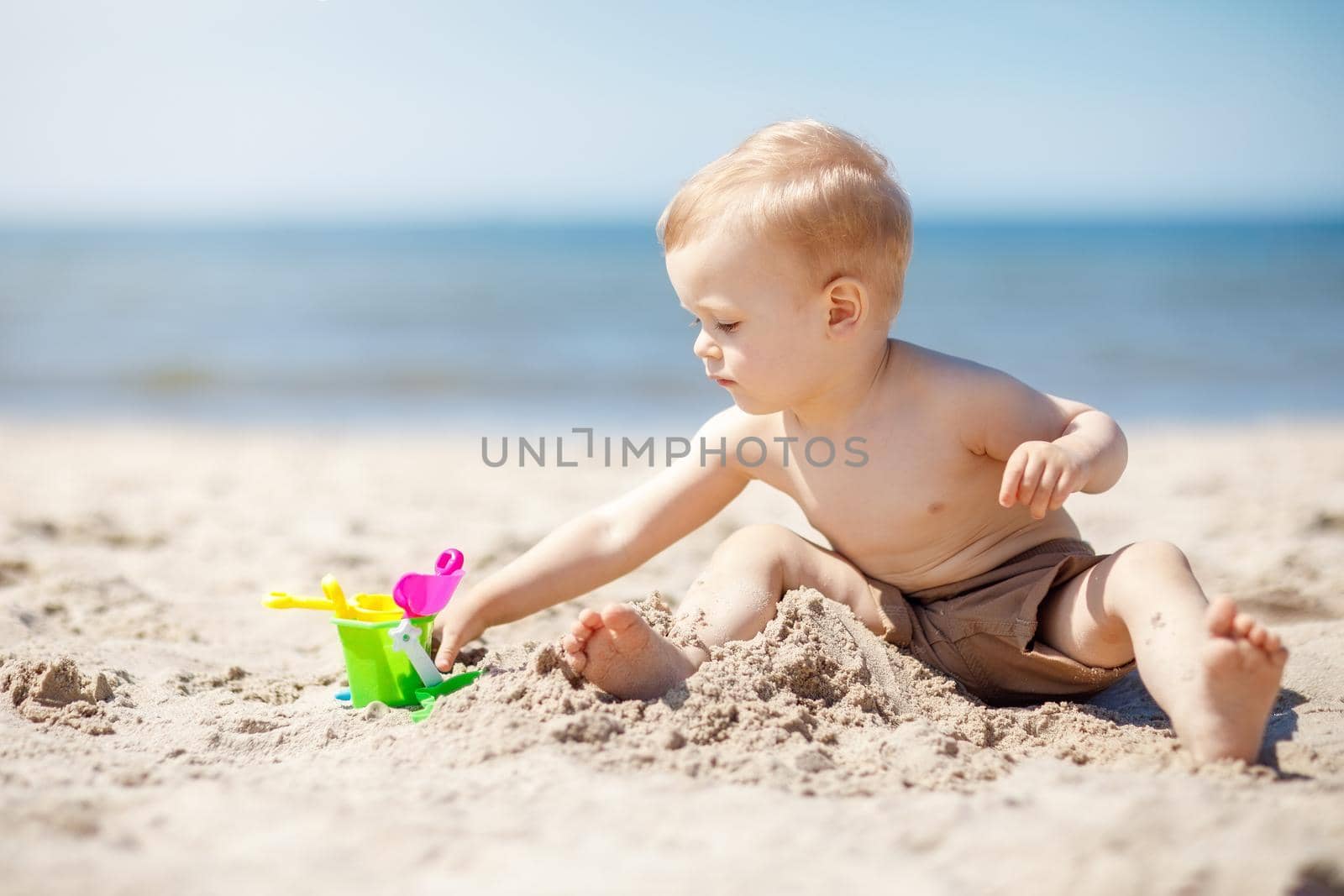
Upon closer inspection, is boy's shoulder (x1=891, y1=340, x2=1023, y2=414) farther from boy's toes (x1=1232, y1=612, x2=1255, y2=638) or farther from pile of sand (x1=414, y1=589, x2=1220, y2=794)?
boy's toes (x1=1232, y1=612, x2=1255, y2=638)

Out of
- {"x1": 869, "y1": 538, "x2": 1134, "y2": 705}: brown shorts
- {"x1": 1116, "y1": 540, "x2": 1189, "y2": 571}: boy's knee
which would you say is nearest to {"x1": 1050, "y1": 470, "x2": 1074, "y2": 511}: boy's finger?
{"x1": 1116, "y1": 540, "x2": 1189, "y2": 571}: boy's knee

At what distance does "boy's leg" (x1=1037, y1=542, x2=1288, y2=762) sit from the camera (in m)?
1.61

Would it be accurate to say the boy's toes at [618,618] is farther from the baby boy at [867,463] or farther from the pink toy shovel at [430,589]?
the pink toy shovel at [430,589]

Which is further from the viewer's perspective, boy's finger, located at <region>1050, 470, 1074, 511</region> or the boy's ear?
the boy's ear

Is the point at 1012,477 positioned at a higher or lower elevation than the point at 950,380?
lower

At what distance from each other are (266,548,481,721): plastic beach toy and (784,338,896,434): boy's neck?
2.55 ft

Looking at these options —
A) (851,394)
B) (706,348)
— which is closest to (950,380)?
(851,394)

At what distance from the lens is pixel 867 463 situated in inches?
86.6

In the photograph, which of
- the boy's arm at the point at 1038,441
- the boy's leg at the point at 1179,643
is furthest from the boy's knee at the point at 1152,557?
the boy's arm at the point at 1038,441

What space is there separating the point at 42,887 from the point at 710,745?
2.96 feet

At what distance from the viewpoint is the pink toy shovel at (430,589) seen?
2.10 m

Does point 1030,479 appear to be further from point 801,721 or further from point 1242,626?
point 801,721

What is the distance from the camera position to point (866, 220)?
2113mm

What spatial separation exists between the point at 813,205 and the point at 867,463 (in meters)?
0.52
